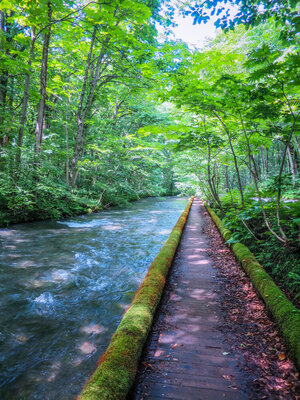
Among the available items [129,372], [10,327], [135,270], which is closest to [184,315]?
[129,372]

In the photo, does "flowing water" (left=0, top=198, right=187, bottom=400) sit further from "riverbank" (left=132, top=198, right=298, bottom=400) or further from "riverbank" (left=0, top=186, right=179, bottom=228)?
"riverbank" (left=0, top=186, right=179, bottom=228)

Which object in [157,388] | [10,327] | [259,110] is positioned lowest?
[10,327]

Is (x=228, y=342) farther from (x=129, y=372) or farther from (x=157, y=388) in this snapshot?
(x=129, y=372)

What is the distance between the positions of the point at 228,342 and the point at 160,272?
1.81m

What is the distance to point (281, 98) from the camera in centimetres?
348

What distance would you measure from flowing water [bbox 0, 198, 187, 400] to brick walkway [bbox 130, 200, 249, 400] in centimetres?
72

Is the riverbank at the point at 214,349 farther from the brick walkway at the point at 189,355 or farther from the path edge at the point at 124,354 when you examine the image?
the path edge at the point at 124,354

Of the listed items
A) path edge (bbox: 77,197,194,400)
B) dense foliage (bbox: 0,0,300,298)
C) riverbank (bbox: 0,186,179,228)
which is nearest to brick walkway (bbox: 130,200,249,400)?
path edge (bbox: 77,197,194,400)

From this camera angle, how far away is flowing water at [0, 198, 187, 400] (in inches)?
86.7

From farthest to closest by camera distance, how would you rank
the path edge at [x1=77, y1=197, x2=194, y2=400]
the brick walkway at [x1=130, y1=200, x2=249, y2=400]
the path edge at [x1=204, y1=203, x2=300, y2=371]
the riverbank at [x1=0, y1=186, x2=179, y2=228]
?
the riverbank at [x1=0, y1=186, x2=179, y2=228] → the path edge at [x1=204, y1=203, x2=300, y2=371] → the brick walkway at [x1=130, y1=200, x2=249, y2=400] → the path edge at [x1=77, y1=197, x2=194, y2=400]

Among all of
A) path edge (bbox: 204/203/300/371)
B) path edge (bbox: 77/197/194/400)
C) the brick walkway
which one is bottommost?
the brick walkway

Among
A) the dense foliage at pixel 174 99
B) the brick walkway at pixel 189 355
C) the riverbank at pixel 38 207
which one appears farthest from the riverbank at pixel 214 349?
the riverbank at pixel 38 207

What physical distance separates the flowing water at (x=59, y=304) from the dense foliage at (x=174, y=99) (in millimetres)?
2958

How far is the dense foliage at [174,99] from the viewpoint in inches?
144
